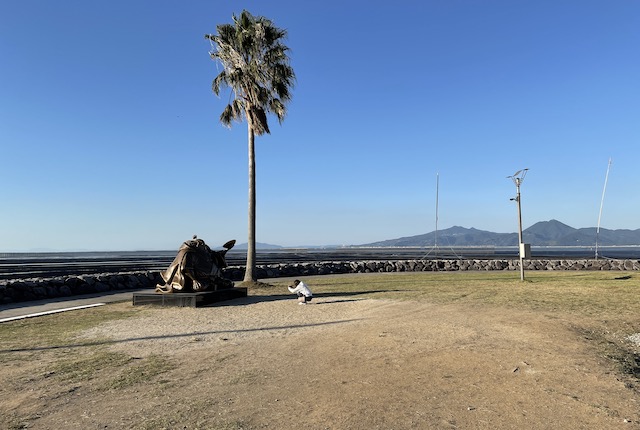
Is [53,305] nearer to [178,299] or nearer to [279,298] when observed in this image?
[178,299]

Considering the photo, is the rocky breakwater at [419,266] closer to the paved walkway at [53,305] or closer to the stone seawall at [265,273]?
the stone seawall at [265,273]

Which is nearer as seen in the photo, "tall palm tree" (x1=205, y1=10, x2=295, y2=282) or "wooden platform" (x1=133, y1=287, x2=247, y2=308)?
"wooden platform" (x1=133, y1=287, x2=247, y2=308)

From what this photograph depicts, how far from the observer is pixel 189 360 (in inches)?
298

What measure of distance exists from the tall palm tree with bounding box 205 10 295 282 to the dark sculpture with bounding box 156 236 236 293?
5455 millimetres

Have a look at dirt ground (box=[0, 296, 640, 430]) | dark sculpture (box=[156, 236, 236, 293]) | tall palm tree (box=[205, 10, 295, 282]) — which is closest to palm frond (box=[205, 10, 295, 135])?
tall palm tree (box=[205, 10, 295, 282])

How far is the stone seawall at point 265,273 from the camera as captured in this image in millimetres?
17880

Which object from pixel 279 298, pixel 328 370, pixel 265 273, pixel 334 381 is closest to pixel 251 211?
pixel 279 298

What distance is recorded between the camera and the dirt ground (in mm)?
4871

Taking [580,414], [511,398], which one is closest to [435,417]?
[511,398]

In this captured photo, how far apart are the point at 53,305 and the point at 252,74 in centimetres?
1387

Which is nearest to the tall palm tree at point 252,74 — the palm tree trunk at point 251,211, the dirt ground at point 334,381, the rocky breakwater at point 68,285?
the palm tree trunk at point 251,211

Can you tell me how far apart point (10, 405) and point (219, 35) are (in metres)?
21.3

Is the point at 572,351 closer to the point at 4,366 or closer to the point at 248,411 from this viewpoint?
the point at 248,411

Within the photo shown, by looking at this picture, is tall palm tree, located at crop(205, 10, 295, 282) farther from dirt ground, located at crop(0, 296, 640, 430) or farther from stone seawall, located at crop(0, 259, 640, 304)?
dirt ground, located at crop(0, 296, 640, 430)
